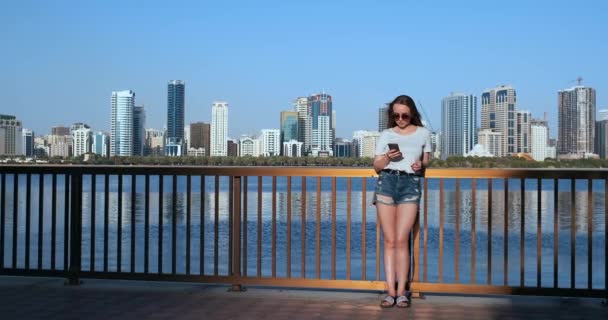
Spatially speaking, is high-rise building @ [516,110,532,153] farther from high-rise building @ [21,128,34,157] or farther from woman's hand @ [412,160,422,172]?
woman's hand @ [412,160,422,172]

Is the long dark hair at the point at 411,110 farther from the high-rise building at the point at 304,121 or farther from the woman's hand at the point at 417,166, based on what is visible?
the high-rise building at the point at 304,121

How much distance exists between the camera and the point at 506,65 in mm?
119688

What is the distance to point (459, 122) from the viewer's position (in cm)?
10669

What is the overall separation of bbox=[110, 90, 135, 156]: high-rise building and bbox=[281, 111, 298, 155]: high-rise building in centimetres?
2650

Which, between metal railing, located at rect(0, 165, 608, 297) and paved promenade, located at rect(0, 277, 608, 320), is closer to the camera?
paved promenade, located at rect(0, 277, 608, 320)

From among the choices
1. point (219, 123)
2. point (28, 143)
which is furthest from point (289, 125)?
point (28, 143)

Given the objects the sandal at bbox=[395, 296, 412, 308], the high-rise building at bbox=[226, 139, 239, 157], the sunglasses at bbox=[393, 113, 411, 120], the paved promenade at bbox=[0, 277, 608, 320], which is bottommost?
the paved promenade at bbox=[0, 277, 608, 320]

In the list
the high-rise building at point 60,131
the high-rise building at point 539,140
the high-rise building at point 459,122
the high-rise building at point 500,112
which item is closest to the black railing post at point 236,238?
the high-rise building at point 459,122

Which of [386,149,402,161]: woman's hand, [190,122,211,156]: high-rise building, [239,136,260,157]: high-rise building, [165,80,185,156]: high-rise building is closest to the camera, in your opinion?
[386,149,402,161]: woman's hand

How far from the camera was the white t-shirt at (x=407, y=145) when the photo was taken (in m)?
4.29

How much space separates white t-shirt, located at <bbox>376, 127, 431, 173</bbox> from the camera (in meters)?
4.29

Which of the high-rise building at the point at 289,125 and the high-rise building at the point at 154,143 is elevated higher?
the high-rise building at the point at 289,125

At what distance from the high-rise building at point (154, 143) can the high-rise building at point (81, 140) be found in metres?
9.45

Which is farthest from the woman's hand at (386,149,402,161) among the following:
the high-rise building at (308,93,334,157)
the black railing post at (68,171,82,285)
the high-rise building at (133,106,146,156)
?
the high-rise building at (133,106,146,156)
